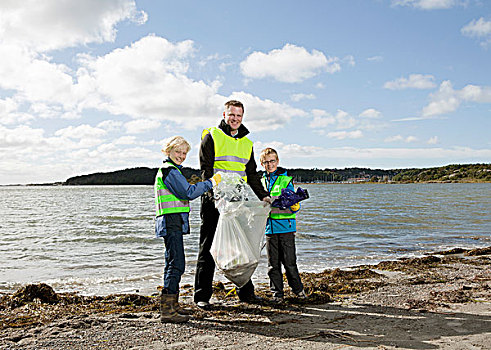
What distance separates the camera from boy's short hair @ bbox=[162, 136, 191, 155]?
4.53m

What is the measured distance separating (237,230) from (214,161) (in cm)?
93

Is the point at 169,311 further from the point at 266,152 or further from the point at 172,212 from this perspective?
the point at 266,152

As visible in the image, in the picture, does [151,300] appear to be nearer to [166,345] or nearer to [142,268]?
[166,345]

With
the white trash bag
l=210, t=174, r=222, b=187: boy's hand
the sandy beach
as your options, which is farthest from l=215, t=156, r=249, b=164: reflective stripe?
the sandy beach

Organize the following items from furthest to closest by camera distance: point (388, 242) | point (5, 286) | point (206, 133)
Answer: point (388, 242) < point (5, 286) < point (206, 133)

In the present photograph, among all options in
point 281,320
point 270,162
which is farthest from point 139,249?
point 281,320

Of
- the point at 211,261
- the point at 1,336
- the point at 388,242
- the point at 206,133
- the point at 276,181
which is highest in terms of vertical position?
the point at 206,133

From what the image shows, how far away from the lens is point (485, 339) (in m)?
3.63

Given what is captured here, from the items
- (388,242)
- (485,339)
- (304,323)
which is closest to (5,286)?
(304,323)

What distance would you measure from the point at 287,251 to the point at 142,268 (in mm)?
4522

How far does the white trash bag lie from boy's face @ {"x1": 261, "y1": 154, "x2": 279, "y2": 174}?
0.67 m

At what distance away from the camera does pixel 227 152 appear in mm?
4906

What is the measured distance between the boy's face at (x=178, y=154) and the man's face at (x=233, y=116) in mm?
725

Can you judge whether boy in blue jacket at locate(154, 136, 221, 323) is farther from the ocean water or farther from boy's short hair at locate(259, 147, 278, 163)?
the ocean water
